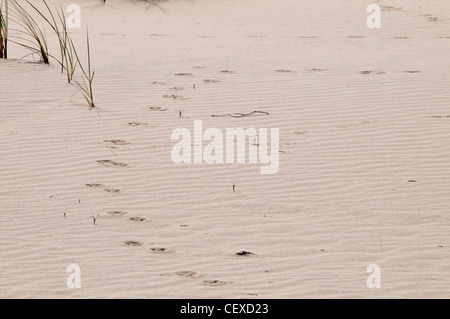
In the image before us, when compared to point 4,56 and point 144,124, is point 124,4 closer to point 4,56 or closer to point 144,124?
point 4,56

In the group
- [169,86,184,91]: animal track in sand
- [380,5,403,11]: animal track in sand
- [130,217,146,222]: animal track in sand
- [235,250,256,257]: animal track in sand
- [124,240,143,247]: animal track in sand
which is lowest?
[235,250,256,257]: animal track in sand

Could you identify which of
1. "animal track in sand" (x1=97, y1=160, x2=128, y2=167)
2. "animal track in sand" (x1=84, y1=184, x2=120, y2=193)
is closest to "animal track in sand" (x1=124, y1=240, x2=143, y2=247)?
"animal track in sand" (x1=84, y1=184, x2=120, y2=193)

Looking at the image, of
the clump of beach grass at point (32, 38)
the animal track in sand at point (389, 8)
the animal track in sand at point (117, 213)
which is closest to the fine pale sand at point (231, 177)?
the animal track in sand at point (117, 213)

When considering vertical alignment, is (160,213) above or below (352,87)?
below

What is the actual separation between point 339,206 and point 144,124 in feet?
6.81

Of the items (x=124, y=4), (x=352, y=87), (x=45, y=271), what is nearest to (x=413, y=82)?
(x=352, y=87)

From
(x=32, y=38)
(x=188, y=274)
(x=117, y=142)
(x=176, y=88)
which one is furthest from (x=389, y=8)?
(x=188, y=274)

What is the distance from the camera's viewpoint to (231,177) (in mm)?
5723

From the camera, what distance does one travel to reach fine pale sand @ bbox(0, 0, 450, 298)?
429 centimetres

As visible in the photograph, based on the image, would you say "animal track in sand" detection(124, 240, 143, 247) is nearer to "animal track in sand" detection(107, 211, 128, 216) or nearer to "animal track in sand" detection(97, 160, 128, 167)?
"animal track in sand" detection(107, 211, 128, 216)

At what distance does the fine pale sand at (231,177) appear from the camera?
429 centimetres

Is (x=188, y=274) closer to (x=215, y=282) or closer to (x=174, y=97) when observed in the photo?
(x=215, y=282)

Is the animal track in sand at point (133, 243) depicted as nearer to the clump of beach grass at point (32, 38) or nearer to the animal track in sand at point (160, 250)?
→ the animal track in sand at point (160, 250)

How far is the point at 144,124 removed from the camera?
667cm
